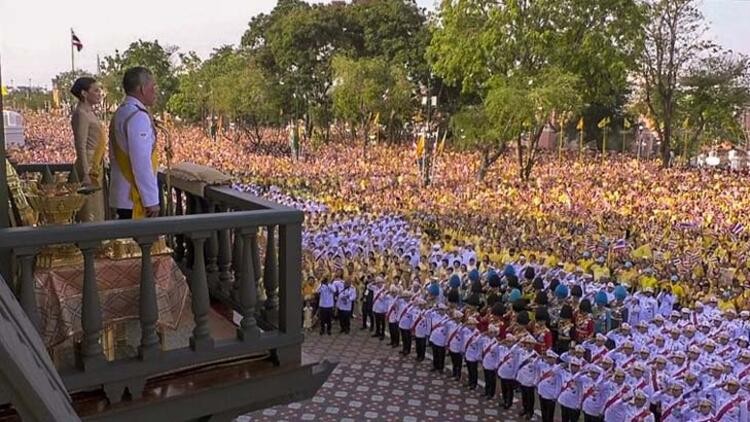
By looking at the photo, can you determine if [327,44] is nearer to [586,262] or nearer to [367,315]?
[586,262]

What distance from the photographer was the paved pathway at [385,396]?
907 centimetres

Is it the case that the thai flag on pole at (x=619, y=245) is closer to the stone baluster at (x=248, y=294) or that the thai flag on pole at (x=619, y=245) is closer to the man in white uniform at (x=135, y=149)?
the stone baluster at (x=248, y=294)

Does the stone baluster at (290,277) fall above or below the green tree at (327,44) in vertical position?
below

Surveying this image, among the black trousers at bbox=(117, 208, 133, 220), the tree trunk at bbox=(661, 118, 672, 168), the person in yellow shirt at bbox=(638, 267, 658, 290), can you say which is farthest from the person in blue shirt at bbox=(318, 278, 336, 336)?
the tree trunk at bbox=(661, 118, 672, 168)

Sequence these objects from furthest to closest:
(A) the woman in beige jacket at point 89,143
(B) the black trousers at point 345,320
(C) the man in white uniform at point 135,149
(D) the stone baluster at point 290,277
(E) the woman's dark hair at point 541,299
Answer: (B) the black trousers at point 345,320 < (E) the woman's dark hair at point 541,299 < (A) the woman in beige jacket at point 89,143 < (C) the man in white uniform at point 135,149 < (D) the stone baluster at point 290,277

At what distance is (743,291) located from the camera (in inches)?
456

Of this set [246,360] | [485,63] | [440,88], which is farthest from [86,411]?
[440,88]

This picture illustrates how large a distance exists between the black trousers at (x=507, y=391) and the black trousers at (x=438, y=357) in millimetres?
1245

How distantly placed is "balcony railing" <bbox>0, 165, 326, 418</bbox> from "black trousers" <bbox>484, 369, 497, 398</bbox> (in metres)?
6.21

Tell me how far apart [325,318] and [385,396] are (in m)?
2.86

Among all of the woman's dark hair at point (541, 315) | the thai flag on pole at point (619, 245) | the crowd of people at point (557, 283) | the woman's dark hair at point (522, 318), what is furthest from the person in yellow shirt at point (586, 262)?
the woman's dark hair at point (522, 318)

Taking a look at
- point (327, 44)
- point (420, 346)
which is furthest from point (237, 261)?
point (327, 44)

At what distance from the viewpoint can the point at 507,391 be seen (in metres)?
9.38

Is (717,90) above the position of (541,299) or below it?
above
